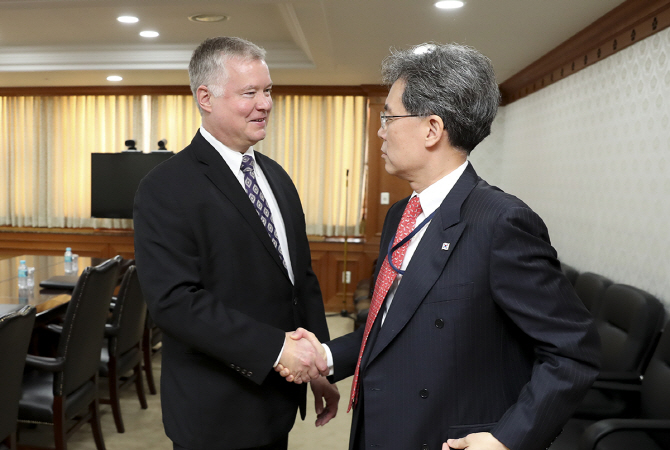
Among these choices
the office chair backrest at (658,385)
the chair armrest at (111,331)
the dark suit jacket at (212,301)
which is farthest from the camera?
the chair armrest at (111,331)

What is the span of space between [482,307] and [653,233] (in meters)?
2.41

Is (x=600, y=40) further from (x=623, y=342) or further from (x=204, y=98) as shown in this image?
(x=204, y=98)

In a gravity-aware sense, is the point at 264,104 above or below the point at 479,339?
above

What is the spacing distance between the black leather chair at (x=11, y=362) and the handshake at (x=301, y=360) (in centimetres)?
113

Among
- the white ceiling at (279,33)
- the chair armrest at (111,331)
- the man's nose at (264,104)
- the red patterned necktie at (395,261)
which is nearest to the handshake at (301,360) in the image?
the red patterned necktie at (395,261)

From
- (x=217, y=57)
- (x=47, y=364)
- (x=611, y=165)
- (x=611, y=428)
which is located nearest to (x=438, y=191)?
(x=217, y=57)

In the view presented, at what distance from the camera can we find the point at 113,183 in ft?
22.0

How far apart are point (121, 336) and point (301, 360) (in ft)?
7.15

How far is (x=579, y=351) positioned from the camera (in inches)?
43.6

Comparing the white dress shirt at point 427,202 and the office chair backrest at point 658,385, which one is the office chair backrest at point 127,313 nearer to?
the white dress shirt at point 427,202

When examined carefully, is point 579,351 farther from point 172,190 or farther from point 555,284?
point 172,190

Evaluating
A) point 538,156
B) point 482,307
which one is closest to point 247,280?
point 482,307

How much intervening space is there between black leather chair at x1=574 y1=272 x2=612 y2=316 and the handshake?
2.20m

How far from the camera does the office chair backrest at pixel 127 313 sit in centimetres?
337
